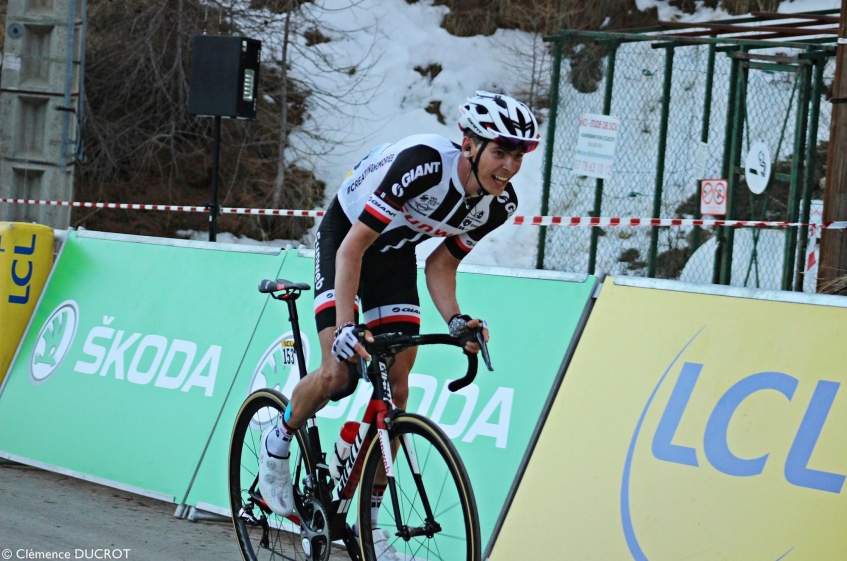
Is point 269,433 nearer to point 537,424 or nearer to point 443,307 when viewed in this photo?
point 443,307

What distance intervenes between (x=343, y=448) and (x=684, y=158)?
15.6 metres

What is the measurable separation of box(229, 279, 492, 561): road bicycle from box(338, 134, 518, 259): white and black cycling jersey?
47 cm

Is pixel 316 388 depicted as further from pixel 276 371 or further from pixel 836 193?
pixel 836 193

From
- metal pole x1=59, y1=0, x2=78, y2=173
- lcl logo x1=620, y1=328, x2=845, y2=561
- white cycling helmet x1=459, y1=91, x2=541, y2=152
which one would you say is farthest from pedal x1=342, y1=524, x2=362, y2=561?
metal pole x1=59, y1=0, x2=78, y2=173

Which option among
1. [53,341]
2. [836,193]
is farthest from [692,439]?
[53,341]

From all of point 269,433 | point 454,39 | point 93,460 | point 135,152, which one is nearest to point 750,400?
point 269,433

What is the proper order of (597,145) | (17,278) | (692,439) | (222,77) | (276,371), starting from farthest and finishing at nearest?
(597,145) < (222,77) < (17,278) < (276,371) < (692,439)

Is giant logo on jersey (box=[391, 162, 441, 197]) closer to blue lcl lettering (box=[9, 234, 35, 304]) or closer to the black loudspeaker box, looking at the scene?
blue lcl lettering (box=[9, 234, 35, 304])

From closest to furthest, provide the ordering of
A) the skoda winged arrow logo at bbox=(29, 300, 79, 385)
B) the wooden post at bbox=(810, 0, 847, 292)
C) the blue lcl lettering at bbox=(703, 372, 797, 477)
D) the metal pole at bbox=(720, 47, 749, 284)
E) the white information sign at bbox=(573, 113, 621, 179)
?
the blue lcl lettering at bbox=(703, 372, 797, 477), the wooden post at bbox=(810, 0, 847, 292), the skoda winged arrow logo at bbox=(29, 300, 79, 385), the metal pole at bbox=(720, 47, 749, 284), the white information sign at bbox=(573, 113, 621, 179)

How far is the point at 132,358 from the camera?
665cm

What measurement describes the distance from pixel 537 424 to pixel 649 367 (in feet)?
1.94

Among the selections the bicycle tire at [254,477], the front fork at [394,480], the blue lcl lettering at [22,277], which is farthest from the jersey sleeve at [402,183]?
the blue lcl lettering at [22,277]

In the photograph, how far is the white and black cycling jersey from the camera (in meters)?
3.91

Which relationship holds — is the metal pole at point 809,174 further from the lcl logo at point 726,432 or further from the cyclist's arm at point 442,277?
the cyclist's arm at point 442,277
